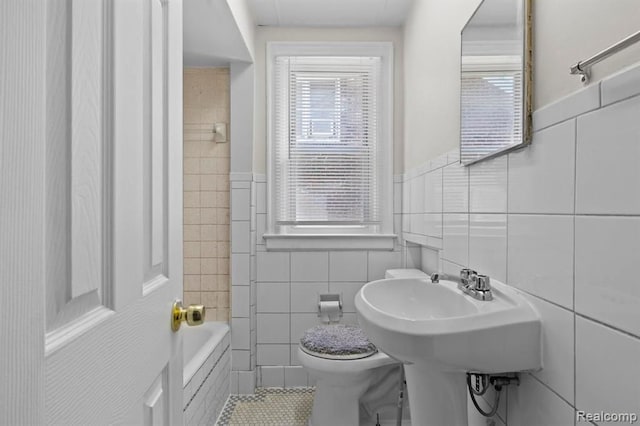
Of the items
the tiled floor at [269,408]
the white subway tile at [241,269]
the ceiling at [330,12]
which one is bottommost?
the tiled floor at [269,408]

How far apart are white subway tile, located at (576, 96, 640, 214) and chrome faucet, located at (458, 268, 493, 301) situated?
42 cm

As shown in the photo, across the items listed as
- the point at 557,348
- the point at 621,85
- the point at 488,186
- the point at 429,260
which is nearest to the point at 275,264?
the point at 429,260

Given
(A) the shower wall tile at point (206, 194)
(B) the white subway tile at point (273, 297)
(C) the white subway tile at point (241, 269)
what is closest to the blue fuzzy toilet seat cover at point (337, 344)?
(B) the white subway tile at point (273, 297)

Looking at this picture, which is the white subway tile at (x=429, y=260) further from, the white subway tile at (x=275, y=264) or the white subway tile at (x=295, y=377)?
the white subway tile at (x=295, y=377)

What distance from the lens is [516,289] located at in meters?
1.08

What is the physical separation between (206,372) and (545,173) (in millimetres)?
1716

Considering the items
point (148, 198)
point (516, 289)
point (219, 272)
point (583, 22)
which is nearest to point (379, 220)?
point (219, 272)

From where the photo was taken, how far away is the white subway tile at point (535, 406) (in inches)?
34.7

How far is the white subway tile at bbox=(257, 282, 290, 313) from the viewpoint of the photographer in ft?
8.33

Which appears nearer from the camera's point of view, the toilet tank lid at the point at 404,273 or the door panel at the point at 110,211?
the door panel at the point at 110,211

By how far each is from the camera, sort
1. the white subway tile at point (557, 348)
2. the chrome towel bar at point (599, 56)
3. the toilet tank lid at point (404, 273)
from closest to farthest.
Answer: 1. the chrome towel bar at point (599, 56)
2. the white subway tile at point (557, 348)
3. the toilet tank lid at point (404, 273)

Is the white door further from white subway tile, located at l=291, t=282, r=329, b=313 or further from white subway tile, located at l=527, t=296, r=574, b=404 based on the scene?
white subway tile, located at l=291, t=282, r=329, b=313

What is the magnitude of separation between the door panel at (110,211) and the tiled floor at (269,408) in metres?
1.51

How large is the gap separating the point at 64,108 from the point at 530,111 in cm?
101
